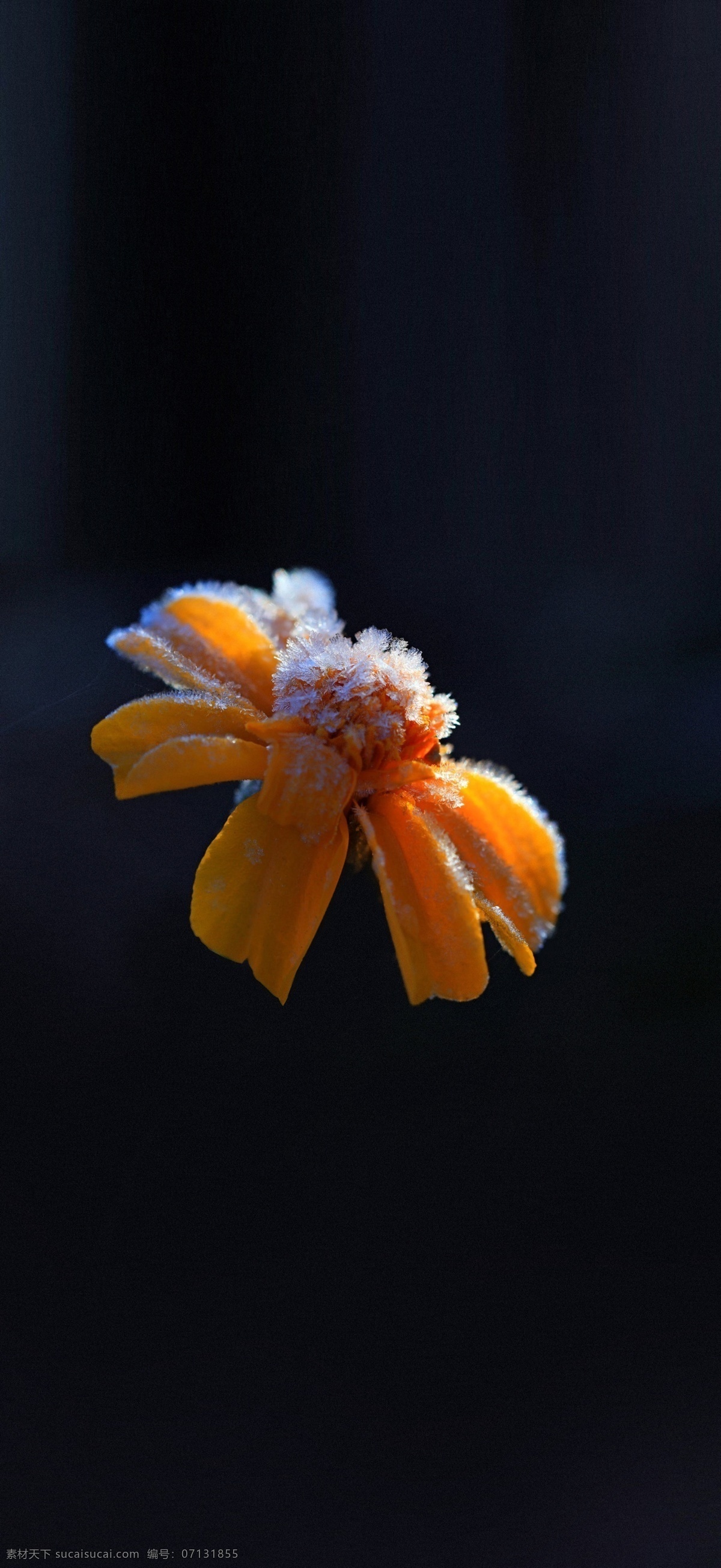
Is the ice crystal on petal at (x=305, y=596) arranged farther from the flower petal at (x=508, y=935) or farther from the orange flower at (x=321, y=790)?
the flower petal at (x=508, y=935)

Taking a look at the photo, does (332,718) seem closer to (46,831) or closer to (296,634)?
(296,634)

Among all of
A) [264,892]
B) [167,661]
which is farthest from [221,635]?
[264,892]

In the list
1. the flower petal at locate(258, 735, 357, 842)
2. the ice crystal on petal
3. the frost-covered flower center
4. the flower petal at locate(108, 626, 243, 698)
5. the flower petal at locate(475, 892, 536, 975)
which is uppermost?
the ice crystal on petal

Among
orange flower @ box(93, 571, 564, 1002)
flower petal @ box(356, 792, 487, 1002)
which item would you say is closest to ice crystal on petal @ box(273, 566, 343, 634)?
orange flower @ box(93, 571, 564, 1002)

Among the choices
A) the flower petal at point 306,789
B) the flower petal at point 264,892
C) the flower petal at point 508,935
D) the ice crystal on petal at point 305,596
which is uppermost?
the ice crystal on petal at point 305,596

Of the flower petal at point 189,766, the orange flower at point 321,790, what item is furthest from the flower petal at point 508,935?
the flower petal at point 189,766

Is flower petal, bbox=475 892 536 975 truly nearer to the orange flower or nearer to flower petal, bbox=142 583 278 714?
the orange flower

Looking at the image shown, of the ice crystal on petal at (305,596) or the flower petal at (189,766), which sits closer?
the flower petal at (189,766)
